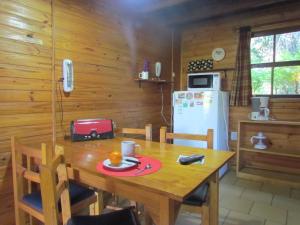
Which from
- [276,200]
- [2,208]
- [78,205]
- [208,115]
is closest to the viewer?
[78,205]

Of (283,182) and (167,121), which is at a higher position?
(167,121)

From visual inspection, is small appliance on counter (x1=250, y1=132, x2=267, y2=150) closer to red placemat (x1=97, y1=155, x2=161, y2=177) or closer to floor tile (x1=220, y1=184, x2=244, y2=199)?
floor tile (x1=220, y1=184, x2=244, y2=199)

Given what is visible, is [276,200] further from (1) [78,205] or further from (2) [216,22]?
(2) [216,22]

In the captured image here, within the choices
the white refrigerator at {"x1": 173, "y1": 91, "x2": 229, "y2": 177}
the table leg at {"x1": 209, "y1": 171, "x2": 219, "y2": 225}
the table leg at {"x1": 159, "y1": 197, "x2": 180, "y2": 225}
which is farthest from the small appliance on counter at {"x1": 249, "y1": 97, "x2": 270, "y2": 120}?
the table leg at {"x1": 159, "y1": 197, "x2": 180, "y2": 225}

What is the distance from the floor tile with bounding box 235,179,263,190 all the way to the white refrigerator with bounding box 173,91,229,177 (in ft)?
0.94

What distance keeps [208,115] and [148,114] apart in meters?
0.87

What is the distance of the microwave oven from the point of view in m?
3.38

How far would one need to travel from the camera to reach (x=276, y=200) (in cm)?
262

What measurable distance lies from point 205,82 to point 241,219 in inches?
76.0

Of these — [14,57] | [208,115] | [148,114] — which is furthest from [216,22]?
[14,57]

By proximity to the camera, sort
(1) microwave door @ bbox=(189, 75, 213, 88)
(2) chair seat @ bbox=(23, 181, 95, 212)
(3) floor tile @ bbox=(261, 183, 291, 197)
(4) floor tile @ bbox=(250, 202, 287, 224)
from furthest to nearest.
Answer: (1) microwave door @ bbox=(189, 75, 213, 88), (3) floor tile @ bbox=(261, 183, 291, 197), (4) floor tile @ bbox=(250, 202, 287, 224), (2) chair seat @ bbox=(23, 181, 95, 212)

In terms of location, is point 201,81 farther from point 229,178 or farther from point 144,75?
point 229,178

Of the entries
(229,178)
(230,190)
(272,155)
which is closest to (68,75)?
(230,190)

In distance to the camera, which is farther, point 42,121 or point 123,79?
point 123,79
